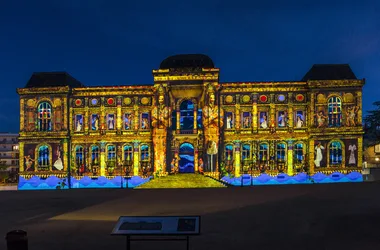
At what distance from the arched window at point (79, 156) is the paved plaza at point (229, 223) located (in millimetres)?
23566

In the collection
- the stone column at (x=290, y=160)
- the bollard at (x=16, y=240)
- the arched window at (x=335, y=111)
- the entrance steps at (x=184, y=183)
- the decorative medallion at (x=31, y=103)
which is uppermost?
the decorative medallion at (x=31, y=103)

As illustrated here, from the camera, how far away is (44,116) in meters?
48.4

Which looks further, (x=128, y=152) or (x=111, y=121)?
(x=111, y=121)

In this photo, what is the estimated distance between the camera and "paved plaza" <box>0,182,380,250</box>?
12.6 meters

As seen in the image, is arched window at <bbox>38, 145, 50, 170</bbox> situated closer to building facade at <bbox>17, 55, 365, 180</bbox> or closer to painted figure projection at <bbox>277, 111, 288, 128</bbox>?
building facade at <bbox>17, 55, 365, 180</bbox>

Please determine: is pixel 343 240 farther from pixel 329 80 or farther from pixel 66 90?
pixel 66 90

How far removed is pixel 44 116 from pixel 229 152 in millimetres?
25034

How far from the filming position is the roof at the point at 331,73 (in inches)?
1871

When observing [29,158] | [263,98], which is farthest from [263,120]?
[29,158]

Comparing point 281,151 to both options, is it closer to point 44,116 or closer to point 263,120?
point 263,120

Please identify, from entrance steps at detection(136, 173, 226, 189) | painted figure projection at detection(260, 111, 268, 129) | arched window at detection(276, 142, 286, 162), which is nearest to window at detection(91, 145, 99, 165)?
entrance steps at detection(136, 173, 226, 189)

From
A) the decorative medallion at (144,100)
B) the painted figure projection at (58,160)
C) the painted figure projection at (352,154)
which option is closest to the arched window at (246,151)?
the painted figure projection at (352,154)

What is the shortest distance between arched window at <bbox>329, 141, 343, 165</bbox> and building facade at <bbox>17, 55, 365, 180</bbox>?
12 cm

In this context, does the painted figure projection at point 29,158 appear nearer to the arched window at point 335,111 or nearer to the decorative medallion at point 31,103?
the decorative medallion at point 31,103
